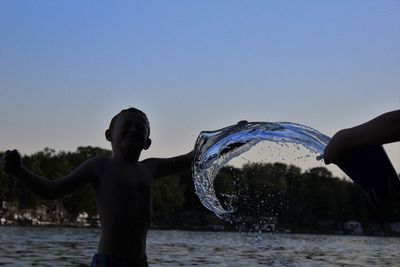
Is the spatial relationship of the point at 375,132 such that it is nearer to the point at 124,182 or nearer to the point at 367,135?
the point at 367,135

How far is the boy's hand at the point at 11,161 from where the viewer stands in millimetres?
3645

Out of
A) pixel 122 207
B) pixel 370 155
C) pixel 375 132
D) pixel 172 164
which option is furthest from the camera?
pixel 172 164

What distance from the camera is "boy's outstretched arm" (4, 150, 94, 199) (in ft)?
12.0

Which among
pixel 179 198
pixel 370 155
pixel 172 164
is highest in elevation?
pixel 179 198

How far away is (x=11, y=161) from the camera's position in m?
3.66

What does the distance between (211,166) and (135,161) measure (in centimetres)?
53

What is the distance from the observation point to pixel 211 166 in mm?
4520

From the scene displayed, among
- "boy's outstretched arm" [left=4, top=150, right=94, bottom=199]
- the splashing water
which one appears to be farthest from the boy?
the splashing water

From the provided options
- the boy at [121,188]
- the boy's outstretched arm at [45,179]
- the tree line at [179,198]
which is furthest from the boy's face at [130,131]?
the tree line at [179,198]

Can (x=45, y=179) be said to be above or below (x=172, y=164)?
below

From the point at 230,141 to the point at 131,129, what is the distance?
64 cm

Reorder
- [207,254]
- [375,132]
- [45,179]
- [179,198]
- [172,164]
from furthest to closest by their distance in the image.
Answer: [179,198], [207,254], [172,164], [45,179], [375,132]

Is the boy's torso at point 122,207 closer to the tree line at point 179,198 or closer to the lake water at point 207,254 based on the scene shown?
the lake water at point 207,254

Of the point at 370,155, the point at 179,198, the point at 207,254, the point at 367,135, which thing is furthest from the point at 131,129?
the point at 179,198
